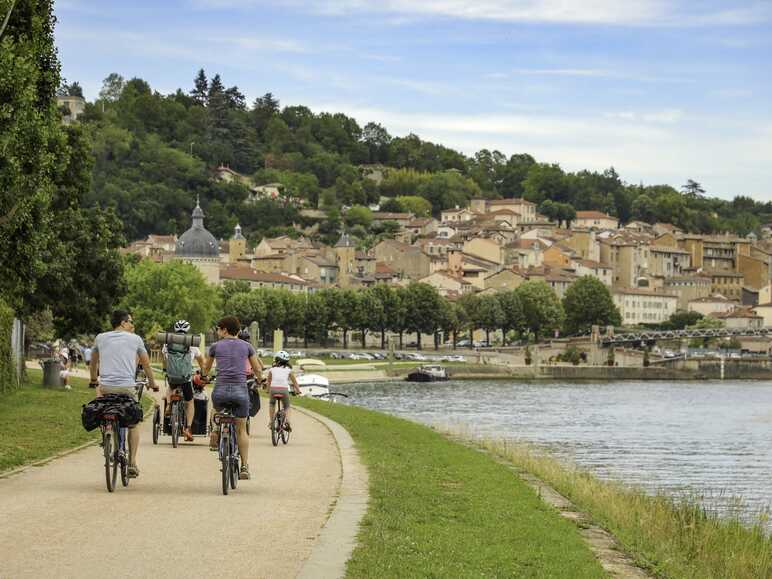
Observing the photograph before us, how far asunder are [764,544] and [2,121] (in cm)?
1189

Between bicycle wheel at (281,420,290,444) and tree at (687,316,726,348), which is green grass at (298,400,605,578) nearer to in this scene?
bicycle wheel at (281,420,290,444)

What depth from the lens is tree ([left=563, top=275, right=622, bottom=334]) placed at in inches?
6417

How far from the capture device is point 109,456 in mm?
14094

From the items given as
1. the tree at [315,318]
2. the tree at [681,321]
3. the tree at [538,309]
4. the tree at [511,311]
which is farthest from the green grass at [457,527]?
the tree at [681,321]

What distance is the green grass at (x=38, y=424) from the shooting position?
726 inches

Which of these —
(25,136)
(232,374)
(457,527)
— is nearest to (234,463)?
(232,374)

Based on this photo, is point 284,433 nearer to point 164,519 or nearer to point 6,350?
point 164,519

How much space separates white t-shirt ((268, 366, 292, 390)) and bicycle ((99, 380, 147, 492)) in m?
7.29

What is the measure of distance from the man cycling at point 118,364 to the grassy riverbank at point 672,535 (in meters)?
4.73

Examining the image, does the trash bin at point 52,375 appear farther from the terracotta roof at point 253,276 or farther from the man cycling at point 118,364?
the terracotta roof at point 253,276

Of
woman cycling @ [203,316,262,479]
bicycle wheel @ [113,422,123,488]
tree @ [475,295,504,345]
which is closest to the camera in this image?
bicycle wheel @ [113,422,123,488]

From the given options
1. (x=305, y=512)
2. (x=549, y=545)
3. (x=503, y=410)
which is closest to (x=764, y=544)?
(x=549, y=545)

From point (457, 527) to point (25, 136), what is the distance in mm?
11510

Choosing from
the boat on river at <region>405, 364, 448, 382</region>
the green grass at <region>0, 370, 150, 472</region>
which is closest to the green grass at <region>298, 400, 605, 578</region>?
the green grass at <region>0, 370, 150, 472</region>
